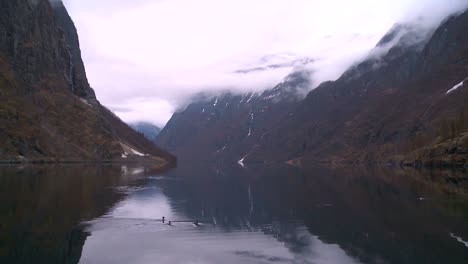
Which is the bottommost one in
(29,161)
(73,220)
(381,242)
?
(381,242)

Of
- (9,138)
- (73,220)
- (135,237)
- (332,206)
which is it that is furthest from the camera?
(9,138)

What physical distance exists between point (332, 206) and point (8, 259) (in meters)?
47.1

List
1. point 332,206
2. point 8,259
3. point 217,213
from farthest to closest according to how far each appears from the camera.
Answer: point 332,206
point 217,213
point 8,259

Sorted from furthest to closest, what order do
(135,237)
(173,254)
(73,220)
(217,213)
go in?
1. (217,213)
2. (73,220)
3. (135,237)
4. (173,254)

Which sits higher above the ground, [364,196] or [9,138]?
[9,138]

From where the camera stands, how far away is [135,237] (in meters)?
46.8

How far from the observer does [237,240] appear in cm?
4566

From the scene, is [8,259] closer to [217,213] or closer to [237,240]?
[237,240]

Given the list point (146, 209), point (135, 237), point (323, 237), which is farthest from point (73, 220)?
point (323, 237)

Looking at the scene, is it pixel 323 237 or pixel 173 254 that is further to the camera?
pixel 323 237

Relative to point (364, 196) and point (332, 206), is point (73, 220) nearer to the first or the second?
point (332, 206)

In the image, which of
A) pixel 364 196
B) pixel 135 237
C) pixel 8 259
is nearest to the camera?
pixel 8 259

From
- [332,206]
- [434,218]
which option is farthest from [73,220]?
[434,218]

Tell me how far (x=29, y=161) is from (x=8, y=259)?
164 m
